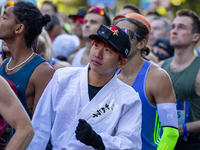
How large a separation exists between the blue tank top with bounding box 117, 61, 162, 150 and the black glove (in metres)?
1.00

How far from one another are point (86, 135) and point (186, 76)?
2.41m

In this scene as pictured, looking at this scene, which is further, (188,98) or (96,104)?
(188,98)

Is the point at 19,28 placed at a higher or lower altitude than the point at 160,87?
higher

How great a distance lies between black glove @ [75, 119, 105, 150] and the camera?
2168 mm

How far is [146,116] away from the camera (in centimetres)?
318

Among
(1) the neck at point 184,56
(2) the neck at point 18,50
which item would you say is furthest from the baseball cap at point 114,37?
(1) the neck at point 184,56

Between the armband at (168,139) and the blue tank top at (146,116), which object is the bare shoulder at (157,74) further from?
the armband at (168,139)

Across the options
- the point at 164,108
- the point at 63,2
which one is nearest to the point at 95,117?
the point at 164,108

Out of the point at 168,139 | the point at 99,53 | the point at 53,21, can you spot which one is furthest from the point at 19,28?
the point at 53,21

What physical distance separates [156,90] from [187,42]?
5.45ft

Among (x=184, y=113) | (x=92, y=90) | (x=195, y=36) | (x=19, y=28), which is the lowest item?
(x=184, y=113)

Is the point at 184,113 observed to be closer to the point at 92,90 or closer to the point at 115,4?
the point at 92,90

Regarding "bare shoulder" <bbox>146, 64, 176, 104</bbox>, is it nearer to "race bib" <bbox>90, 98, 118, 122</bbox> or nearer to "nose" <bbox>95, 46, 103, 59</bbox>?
"race bib" <bbox>90, 98, 118, 122</bbox>

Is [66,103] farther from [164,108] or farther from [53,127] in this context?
[164,108]
